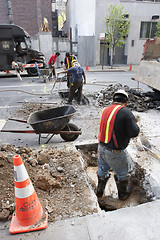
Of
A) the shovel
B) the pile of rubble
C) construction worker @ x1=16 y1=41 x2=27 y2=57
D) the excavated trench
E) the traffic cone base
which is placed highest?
construction worker @ x1=16 y1=41 x2=27 y2=57

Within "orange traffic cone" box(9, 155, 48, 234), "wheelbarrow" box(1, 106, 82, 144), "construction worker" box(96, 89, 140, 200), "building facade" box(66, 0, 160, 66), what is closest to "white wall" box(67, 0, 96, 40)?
"building facade" box(66, 0, 160, 66)

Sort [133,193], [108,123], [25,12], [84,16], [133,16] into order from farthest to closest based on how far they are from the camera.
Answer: [25,12]
[84,16]
[133,16]
[133,193]
[108,123]

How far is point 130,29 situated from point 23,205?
2509 cm

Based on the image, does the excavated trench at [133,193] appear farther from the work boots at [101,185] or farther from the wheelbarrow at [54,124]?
the wheelbarrow at [54,124]

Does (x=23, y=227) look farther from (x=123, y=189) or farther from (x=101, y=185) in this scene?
(x=123, y=189)

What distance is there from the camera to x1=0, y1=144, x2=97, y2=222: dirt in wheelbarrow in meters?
2.66

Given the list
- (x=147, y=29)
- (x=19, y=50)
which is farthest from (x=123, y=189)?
(x=147, y=29)

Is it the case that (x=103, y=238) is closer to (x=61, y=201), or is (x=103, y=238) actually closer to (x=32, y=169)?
(x=61, y=201)

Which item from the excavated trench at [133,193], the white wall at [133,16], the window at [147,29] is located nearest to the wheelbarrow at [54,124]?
the excavated trench at [133,193]

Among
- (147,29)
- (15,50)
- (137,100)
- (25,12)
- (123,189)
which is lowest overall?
(123,189)

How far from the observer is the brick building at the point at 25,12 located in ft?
94.6

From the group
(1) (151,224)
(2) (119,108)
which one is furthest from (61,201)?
(2) (119,108)

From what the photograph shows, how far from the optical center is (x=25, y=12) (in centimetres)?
2958

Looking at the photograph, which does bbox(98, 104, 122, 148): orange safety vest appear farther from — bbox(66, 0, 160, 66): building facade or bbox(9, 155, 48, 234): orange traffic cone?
bbox(66, 0, 160, 66): building facade
